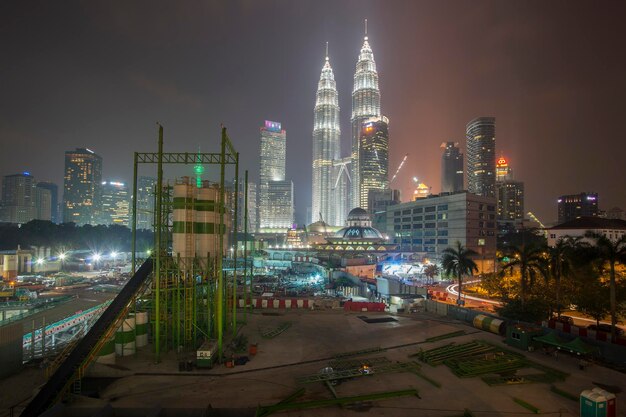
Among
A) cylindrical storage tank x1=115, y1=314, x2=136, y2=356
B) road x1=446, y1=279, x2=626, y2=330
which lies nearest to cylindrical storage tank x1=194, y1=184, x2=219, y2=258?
cylindrical storage tank x1=115, y1=314, x2=136, y2=356

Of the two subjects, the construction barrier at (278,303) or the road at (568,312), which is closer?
the road at (568,312)

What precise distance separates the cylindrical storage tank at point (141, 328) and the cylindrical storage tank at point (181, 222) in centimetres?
652

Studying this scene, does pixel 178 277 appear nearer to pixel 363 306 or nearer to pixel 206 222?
pixel 206 222

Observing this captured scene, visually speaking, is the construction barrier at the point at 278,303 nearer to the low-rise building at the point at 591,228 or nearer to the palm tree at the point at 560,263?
the palm tree at the point at 560,263

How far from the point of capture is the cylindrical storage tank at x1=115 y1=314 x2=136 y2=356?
27672 millimetres

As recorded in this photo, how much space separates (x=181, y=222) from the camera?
28.9m

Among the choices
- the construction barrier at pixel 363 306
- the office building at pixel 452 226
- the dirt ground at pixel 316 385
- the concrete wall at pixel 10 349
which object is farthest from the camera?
the office building at pixel 452 226

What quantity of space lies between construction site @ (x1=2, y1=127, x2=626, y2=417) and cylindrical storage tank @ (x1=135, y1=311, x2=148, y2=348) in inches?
3.3

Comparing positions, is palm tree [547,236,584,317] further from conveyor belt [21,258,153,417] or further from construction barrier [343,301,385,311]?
conveyor belt [21,258,153,417]

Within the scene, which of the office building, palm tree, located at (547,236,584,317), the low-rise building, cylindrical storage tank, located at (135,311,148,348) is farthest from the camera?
the office building

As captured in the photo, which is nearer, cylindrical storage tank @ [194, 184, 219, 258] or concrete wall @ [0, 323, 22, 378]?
concrete wall @ [0, 323, 22, 378]

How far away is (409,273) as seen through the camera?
9788cm

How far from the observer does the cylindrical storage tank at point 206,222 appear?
29.4m

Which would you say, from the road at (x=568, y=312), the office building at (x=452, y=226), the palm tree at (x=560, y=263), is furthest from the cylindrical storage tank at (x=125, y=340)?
the office building at (x=452, y=226)
